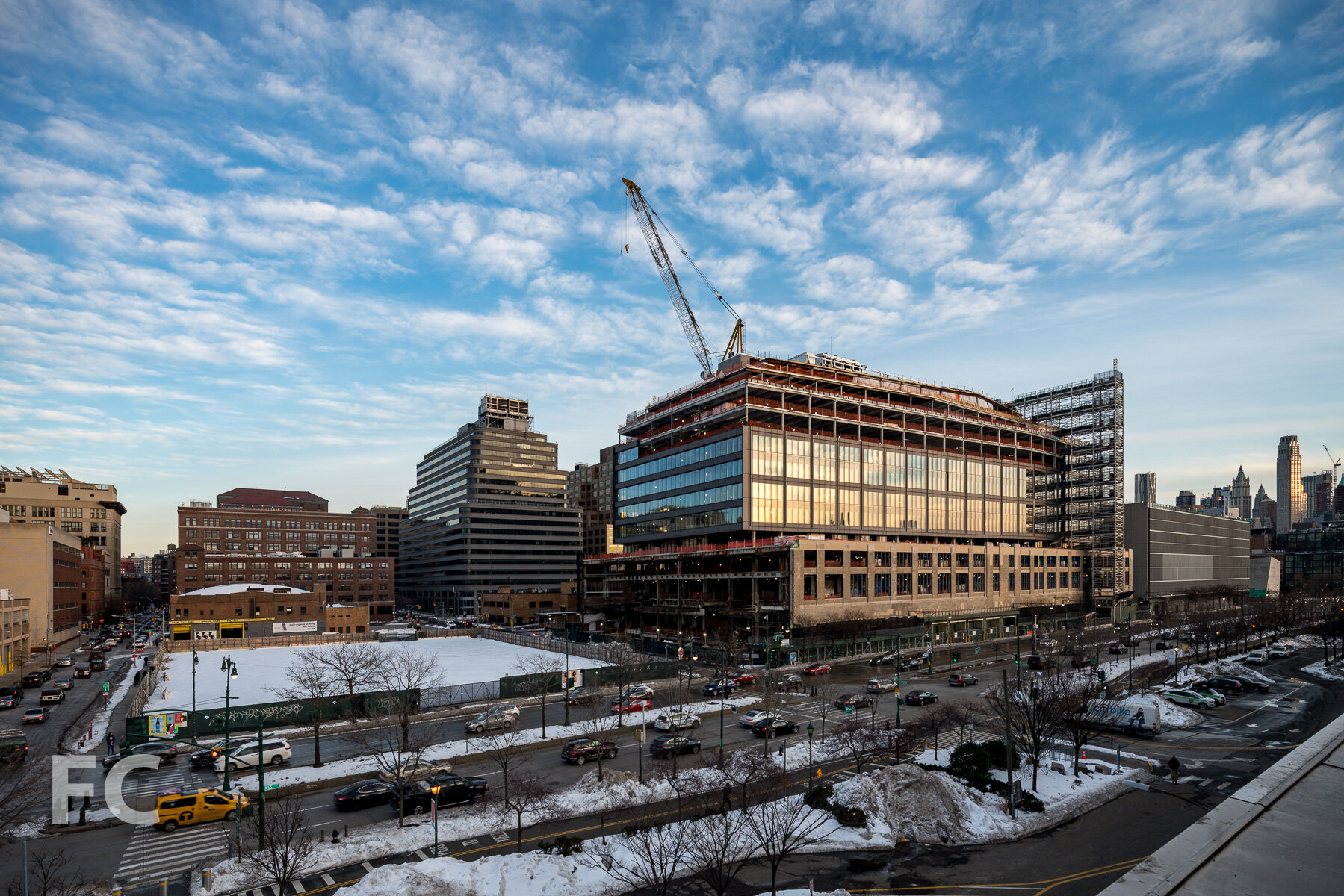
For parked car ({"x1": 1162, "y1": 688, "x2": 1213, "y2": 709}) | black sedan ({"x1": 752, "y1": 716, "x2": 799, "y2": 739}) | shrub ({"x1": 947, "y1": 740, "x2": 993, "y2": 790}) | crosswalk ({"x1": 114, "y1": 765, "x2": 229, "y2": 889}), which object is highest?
shrub ({"x1": 947, "y1": 740, "x2": 993, "y2": 790})

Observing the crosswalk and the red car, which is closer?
the crosswalk

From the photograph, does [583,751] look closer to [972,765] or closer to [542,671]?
[542,671]

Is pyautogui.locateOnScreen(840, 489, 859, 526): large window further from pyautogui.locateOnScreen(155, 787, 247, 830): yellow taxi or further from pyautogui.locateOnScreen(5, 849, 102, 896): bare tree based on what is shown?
pyautogui.locateOnScreen(5, 849, 102, 896): bare tree

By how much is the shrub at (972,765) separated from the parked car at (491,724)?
2991 centimetres

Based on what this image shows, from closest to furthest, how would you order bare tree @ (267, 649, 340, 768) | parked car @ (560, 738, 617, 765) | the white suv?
the white suv
parked car @ (560, 738, 617, 765)
bare tree @ (267, 649, 340, 768)

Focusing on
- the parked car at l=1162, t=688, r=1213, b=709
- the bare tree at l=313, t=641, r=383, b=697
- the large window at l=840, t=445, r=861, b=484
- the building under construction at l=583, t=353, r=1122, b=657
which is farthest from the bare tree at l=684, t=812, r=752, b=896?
the large window at l=840, t=445, r=861, b=484

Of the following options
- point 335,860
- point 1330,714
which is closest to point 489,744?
point 335,860

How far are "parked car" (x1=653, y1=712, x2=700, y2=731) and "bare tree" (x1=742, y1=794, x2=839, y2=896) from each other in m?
15.5

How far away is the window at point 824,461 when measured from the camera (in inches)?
4673

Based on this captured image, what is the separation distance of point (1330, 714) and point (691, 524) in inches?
3213

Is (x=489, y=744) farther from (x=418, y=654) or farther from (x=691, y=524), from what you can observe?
(x=691, y=524)

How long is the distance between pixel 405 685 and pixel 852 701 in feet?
123

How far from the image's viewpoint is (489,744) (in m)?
46.7

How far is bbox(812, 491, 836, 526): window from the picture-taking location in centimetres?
11788
